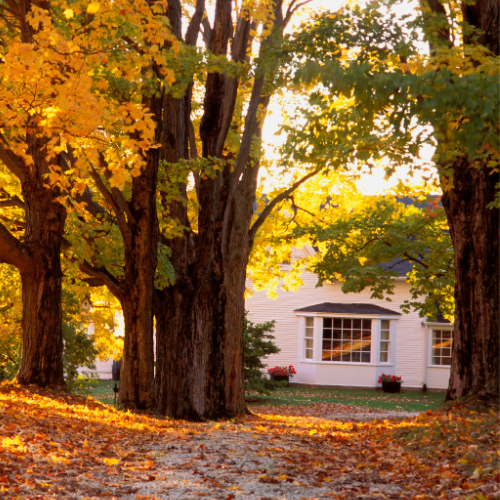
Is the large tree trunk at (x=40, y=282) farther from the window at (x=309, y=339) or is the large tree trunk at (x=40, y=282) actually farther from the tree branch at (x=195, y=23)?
the window at (x=309, y=339)

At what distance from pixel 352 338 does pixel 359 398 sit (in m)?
4.96

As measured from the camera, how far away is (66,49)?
7.98m

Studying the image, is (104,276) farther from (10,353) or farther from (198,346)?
(10,353)

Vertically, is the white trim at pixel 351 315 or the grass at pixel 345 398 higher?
the white trim at pixel 351 315

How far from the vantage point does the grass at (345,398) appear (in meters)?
22.1

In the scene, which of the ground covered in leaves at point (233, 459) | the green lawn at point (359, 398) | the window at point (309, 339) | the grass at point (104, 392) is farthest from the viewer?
the window at point (309, 339)

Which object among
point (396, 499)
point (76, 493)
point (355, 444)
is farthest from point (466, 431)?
point (76, 493)

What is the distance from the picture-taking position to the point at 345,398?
24766 mm

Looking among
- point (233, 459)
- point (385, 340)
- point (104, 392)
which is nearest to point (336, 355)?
point (385, 340)

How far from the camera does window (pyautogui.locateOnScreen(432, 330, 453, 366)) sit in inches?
1155

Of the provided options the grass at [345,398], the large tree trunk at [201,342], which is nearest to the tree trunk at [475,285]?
the large tree trunk at [201,342]

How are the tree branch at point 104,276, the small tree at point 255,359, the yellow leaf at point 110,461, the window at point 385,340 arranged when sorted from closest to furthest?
1. the yellow leaf at point 110,461
2. the tree branch at point 104,276
3. the small tree at point 255,359
4. the window at point 385,340

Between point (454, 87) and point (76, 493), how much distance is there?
5.06 meters

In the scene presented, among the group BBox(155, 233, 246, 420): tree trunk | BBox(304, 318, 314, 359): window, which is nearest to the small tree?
BBox(155, 233, 246, 420): tree trunk
